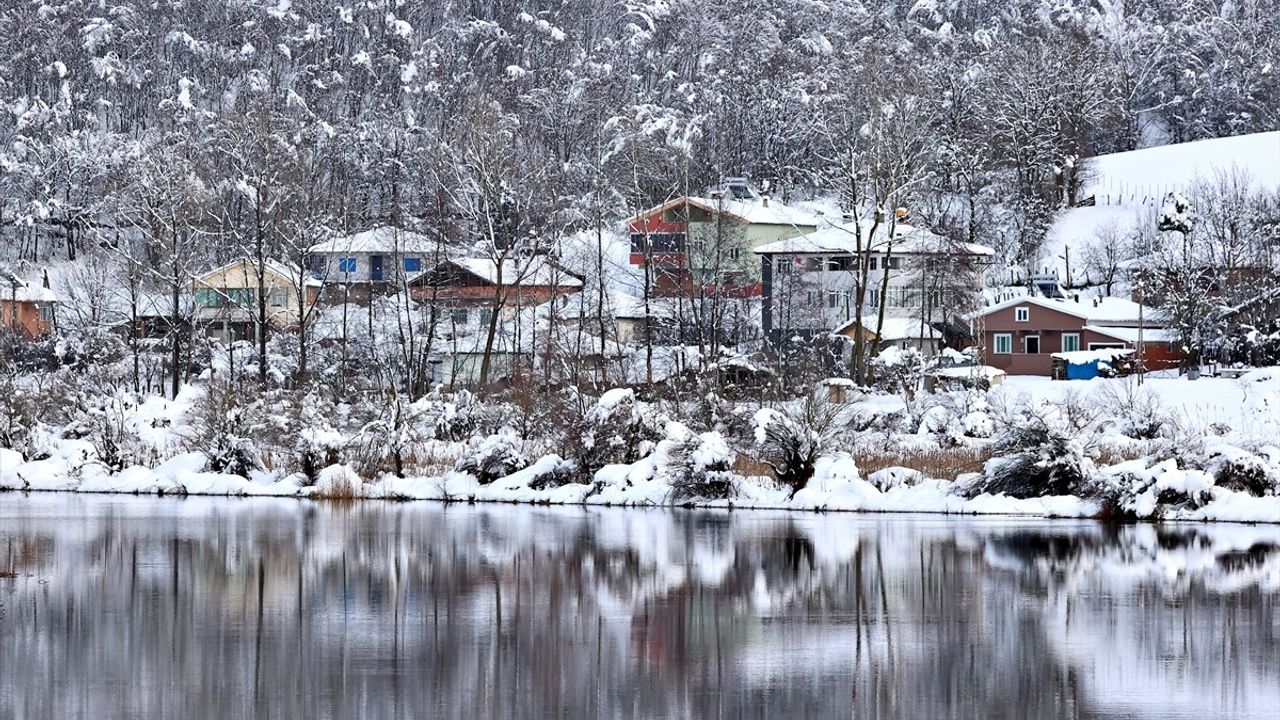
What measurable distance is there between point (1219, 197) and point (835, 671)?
79.2m

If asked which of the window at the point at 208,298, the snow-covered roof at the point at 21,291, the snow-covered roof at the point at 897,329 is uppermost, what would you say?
the snow-covered roof at the point at 21,291

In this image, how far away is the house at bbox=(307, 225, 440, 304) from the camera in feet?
257

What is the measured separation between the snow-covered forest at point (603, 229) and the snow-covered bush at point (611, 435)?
0.09 m

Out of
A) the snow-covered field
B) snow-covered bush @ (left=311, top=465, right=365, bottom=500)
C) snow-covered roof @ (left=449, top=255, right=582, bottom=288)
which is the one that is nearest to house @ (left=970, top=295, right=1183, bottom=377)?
snow-covered roof @ (left=449, top=255, right=582, bottom=288)

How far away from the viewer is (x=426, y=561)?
948 inches

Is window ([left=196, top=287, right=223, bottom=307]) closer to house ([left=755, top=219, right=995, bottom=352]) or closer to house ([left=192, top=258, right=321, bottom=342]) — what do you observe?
house ([left=192, top=258, right=321, bottom=342])

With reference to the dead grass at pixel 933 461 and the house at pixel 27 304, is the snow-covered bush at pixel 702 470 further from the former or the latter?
the house at pixel 27 304

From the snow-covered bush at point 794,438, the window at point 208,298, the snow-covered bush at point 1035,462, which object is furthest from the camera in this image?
the window at point 208,298

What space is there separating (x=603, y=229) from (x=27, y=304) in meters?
27.9

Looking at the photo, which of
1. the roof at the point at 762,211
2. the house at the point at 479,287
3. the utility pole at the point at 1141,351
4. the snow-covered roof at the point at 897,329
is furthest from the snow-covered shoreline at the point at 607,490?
the roof at the point at 762,211

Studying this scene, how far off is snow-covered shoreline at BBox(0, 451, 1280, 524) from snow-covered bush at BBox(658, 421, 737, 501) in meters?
0.21

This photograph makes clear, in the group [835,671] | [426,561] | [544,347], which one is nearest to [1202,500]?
[426,561]

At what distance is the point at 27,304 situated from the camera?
85.9 m

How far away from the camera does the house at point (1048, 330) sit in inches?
2867
